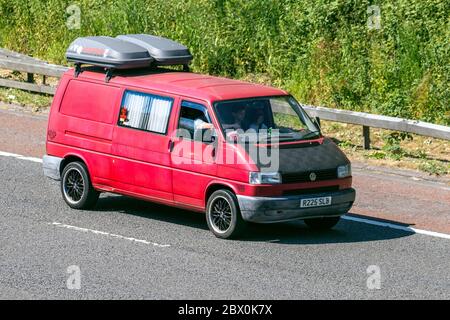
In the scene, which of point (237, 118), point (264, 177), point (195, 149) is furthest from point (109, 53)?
point (264, 177)

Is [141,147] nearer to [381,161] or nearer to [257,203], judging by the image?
[257,203]

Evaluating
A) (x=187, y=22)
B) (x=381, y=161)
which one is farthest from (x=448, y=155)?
(x=187, y=22)

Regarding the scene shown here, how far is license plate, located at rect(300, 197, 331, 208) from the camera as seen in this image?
47.5ft

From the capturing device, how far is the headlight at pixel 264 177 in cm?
1431

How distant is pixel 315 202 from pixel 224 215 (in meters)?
1.14

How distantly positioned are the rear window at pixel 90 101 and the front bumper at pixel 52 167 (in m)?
0.69

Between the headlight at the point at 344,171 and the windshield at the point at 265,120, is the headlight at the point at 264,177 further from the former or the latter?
the headlight at the point at 344,171

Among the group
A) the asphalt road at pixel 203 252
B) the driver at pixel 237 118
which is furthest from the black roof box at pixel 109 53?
the asphalt road at pixel 203 252

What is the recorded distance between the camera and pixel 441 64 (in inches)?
868

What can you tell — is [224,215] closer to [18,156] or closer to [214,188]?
[214,188]

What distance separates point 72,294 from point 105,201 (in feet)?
15.7

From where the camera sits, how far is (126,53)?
1588 centimetres

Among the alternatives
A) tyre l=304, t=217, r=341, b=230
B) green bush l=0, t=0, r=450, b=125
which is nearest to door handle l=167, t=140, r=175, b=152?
tyre l=304, t=217, r=341, b=230

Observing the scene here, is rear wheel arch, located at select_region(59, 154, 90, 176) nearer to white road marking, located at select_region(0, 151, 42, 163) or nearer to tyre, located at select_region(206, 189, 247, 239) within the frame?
tyre, located at select_region(206, 189, 247, 239)
